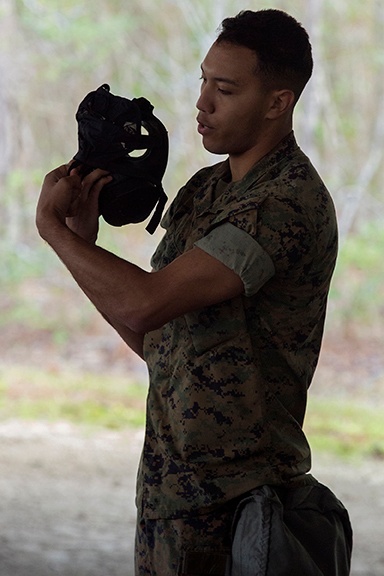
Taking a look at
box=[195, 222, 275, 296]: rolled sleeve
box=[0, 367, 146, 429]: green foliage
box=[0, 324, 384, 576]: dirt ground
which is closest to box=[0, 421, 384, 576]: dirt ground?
box=[0, 324, 384, 576]: dirt ground

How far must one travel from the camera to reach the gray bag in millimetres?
1730

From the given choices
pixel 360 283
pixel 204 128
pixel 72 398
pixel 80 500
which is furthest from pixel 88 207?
pixel 360 283

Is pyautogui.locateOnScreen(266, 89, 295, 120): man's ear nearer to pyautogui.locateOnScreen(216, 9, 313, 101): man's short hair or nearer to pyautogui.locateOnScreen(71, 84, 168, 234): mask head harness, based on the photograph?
pyautogui.locateOnScreen(216, 9, 313, 101): man's short hair

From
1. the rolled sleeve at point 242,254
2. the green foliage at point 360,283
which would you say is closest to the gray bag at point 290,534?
the rolled sleeve at point 242,254

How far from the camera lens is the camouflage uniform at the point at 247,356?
1.77 metres

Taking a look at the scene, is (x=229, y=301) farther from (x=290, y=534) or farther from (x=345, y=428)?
(x=345, y=428)

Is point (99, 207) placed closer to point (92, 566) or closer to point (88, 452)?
point (92, 566)

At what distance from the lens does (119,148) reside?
186 centimetres

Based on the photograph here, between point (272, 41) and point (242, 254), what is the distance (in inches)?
15.3

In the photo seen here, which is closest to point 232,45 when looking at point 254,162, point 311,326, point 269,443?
point 254,162

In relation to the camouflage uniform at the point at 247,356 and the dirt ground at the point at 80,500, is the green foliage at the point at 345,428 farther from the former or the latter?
the camouflage uniform at the point at 247,356

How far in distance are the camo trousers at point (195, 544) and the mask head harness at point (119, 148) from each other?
1.79 ft

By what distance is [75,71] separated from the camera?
9.12m

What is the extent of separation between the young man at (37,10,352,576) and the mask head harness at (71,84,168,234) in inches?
1.0
